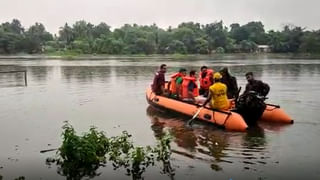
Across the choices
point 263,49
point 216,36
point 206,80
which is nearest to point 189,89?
point 206,80

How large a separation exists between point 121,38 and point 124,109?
99203mm

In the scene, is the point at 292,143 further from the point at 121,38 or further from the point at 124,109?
the point at 121,38

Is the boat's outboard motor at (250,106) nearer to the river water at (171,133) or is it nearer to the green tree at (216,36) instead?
the river water at (171,133)

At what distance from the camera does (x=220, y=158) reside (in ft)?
33.2

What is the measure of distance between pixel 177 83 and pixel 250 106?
392 cm

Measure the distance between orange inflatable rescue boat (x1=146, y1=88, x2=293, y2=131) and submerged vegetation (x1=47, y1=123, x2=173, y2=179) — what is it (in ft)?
11.5

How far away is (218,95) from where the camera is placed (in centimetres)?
1320

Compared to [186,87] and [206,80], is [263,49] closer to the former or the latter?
[206,80]

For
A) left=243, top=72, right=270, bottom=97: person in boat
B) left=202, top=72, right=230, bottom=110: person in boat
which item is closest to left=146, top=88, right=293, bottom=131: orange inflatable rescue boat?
left=202, top=72, right=230, bottom=110: person in boat

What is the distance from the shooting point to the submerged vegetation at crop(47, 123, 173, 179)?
901 cm

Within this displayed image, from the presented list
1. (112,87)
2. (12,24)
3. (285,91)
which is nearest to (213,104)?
(285,91)

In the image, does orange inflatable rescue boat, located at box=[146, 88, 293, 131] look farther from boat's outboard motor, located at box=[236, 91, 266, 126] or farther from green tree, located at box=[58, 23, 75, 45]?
green tree, located at box=[58, 23, 75, 45]

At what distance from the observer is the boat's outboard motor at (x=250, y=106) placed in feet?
42.6

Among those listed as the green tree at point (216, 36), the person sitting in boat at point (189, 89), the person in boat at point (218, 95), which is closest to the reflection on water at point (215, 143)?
the person in boat at point (218, 95)
